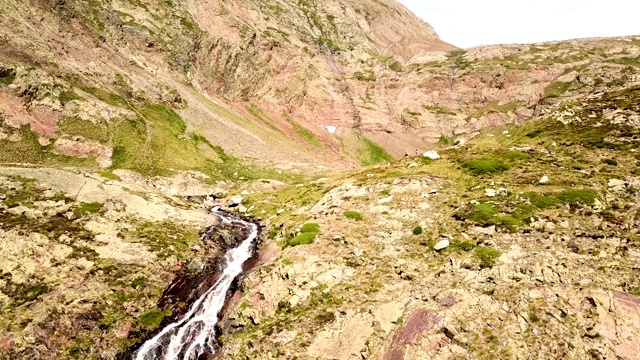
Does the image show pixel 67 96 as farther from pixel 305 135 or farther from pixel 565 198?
pixel 565 198

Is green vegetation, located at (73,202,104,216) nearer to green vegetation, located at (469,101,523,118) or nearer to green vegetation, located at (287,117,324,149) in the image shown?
green vegetation, located at (287,117,324,149)

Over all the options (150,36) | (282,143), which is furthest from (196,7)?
(282,143)

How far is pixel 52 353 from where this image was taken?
23406 millimetres

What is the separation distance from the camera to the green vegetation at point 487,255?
23322 millimetres

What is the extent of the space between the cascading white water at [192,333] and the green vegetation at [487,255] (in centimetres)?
1810

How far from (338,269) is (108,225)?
24.1 m

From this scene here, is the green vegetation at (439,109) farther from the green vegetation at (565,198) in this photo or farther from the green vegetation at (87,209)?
the green vegetation at (87,209)

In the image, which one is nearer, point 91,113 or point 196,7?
point 91,113

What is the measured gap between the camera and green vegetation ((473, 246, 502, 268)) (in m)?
23.3

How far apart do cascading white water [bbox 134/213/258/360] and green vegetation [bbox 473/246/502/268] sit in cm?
1810

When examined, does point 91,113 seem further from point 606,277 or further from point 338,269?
point 606,277

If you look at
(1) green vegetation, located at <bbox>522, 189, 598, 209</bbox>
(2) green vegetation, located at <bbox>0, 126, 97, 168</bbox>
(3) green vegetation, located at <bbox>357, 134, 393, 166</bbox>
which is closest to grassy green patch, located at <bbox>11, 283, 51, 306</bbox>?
(1) green vegetation, located at <bbox>522, 189, 598, 209</bbox>

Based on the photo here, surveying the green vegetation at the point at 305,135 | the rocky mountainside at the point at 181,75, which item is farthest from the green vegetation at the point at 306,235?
the green vegetation at the point at 305,135

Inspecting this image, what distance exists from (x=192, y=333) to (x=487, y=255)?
20784 millimetres
